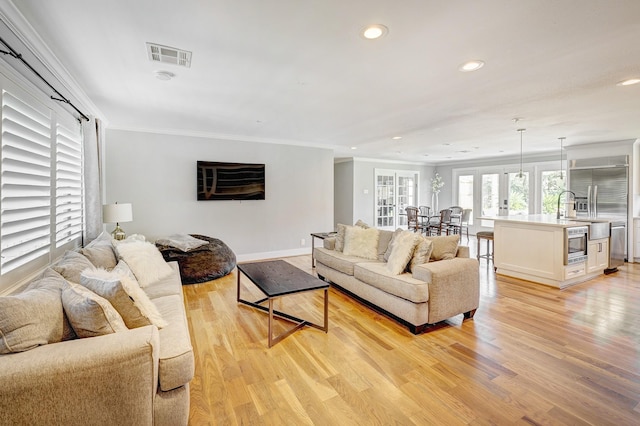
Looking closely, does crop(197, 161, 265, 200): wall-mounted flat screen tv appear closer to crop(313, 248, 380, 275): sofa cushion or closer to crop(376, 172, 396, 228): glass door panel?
crop(313, 248, 380, 275): sofa cushion

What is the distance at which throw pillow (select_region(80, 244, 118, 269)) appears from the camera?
254cm

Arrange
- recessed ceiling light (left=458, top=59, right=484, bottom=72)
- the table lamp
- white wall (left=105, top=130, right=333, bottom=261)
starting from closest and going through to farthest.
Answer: recessed ceiling light (left=458, top=59, right=484, bottom=72)
the table lamp
white wall (left=105, top=130, right=333, bottom=261)

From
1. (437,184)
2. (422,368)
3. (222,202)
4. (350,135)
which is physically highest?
(350,135)

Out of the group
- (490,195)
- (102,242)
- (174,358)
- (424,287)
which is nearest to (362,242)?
(424,287)

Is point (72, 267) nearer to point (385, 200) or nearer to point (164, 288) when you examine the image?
point (164, 288)

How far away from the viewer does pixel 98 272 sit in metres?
1.95

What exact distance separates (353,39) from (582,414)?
2788 mm

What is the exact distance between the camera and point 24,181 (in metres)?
2.10

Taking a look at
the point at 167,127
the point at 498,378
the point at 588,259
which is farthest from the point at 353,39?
the point at 588,259

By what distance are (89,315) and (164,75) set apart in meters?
2.24

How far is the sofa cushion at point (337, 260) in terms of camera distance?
376cm

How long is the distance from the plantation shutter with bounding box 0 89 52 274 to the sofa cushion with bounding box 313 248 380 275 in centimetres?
289

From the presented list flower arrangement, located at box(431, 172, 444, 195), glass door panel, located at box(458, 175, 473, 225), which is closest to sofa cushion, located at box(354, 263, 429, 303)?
glass door panel, located at box(458, 175, 473, 225)

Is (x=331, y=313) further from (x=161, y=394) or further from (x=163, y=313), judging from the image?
(x=161, y=394)
